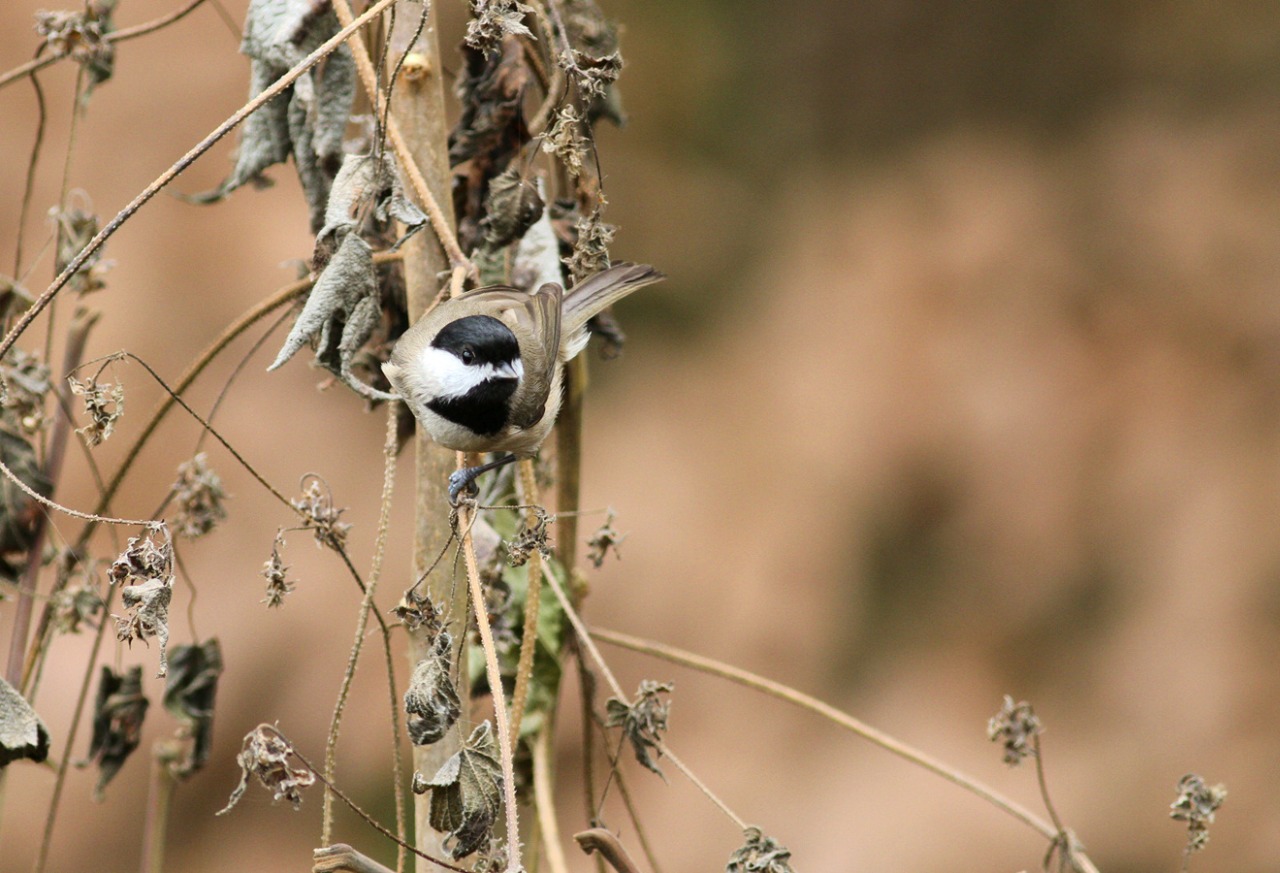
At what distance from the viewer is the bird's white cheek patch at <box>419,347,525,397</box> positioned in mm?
1763

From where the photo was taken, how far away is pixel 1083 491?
182 inches

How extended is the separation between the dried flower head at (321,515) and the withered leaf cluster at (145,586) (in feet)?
0.87

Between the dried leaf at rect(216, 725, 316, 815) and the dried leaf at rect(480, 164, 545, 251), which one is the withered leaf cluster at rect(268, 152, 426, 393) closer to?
the dried leaf at rect(480, 164, 545, 251)

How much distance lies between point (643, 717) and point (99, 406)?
79 cm

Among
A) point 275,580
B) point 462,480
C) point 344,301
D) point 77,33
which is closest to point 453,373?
point 462,480

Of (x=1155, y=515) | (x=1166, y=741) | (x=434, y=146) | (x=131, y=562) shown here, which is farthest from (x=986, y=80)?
(x=131, y=562)

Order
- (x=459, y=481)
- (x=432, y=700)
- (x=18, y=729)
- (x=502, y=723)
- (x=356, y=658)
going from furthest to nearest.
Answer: (x=459, y=481)
(x=18, y=729)
(x=356, y=658)
(x=432, y=700)
(x=502, y=723)

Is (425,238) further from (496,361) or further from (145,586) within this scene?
(145,586)

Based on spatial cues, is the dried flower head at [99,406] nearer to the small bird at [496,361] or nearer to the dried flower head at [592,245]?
the small bird at [496,361]

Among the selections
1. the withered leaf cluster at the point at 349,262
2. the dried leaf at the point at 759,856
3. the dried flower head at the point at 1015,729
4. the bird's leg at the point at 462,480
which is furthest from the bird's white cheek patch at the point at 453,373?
the dried flower head at the point at 1015,729

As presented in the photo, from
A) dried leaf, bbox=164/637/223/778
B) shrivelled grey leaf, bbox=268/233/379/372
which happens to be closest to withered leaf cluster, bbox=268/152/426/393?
shrivelled grey leaf, bbox=268/233/379/372

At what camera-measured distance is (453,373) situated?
1818 millimetres

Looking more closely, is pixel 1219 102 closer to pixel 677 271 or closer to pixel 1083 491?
pixel 1083 491

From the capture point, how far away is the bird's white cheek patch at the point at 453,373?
5.78ft
